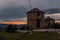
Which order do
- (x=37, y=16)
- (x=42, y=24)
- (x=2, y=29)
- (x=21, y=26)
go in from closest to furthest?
(x=2, y=29) → (x=21, y=26) → (x=42, y=24) → (x=37, y=16)

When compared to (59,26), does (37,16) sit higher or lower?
higher

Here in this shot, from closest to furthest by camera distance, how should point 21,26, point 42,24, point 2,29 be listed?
point 2,29, point 21,26, point 42,24

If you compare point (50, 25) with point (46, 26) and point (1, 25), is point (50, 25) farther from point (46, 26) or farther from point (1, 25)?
point (1, 25)

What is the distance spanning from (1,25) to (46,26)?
700cm

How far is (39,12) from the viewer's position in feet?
86.8

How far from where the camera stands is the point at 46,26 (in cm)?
2408

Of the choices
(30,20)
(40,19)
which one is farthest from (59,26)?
(30,20)

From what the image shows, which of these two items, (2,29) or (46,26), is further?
(46,26)

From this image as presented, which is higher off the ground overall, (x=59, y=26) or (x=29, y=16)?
(x=29, y=16)

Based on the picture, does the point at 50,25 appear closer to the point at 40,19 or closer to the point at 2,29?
the point at 40,19

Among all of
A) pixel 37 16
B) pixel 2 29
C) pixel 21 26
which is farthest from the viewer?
pixel 37 16

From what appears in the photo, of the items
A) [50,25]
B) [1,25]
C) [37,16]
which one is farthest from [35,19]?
[1,25]

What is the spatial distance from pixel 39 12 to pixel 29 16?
195 cm

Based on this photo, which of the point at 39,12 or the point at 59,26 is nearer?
the point at 59,26
